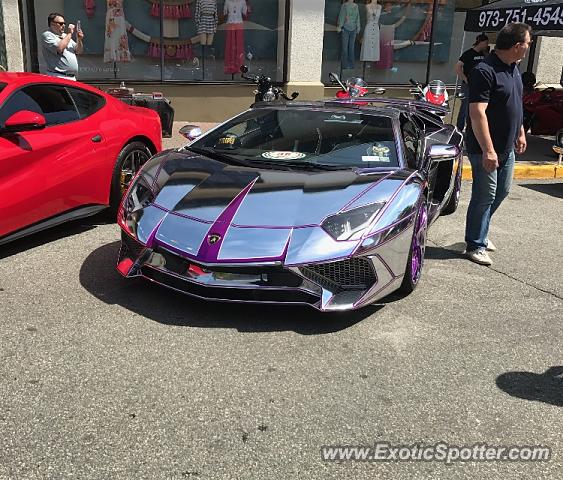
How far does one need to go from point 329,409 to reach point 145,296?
1693 millimetres

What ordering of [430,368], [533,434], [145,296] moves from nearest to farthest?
[533,434] < [430,368] < [145,296]

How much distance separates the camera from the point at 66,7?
38.4ft

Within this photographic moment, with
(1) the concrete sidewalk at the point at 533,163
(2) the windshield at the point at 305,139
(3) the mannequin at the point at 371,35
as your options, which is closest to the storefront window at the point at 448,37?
(3) the mannequin at the point at 371,35

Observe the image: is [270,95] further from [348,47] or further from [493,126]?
[348,47]

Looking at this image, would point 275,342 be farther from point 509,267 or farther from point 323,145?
point 509,267

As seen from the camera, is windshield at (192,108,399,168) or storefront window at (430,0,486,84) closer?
windshield at (192,108,399,168)

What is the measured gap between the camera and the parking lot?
2.54m

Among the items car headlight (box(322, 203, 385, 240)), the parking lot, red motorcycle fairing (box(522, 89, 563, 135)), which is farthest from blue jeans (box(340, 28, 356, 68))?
car headlight (box(322, 203, 385, 240))

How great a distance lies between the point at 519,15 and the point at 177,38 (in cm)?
654

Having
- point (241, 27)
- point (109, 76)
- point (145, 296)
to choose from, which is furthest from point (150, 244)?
point (241, 27)

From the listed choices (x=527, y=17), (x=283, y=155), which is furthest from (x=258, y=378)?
(x=527, y=17)

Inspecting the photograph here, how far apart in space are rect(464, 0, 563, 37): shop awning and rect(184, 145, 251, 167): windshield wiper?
6545mm

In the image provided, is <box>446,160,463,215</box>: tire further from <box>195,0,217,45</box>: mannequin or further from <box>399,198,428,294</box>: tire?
<box>195,0,217,45</box>: mannequin

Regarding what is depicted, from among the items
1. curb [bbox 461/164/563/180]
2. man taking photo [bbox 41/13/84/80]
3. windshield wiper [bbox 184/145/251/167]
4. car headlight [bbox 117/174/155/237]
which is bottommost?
curb [bbox 461/164/563/180]
